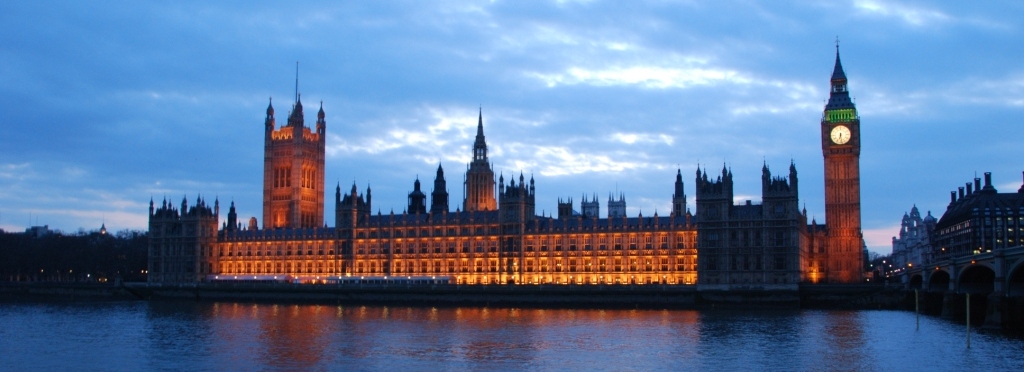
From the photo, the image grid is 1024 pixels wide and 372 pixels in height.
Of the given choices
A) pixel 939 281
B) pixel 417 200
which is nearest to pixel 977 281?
pixel 939 281

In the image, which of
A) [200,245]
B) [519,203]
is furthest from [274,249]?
[519,203]

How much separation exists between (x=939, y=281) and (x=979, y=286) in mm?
15552

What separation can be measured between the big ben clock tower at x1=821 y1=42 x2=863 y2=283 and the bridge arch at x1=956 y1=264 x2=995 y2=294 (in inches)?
1762

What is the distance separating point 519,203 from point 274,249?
48.7m

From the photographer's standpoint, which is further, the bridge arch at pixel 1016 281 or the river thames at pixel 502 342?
the bridge arch at pixel 1016 281

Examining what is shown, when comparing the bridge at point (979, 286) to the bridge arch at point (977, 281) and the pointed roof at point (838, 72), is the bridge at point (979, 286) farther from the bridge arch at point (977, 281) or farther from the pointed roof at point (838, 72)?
the pointed roof at point (838, 72)

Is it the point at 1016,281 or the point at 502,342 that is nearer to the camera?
the point at 502,342

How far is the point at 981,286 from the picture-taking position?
101 m

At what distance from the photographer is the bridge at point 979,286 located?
78.7m

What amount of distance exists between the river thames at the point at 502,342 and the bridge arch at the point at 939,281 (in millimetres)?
11579

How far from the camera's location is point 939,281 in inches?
4584

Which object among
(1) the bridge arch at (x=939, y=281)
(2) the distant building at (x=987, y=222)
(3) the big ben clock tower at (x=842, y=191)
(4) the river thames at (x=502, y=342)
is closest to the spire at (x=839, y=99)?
(3) the big ben clock tower at (x=842, y=191)

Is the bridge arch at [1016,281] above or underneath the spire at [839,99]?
underneath

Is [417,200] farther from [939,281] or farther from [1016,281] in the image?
[1016,281]
